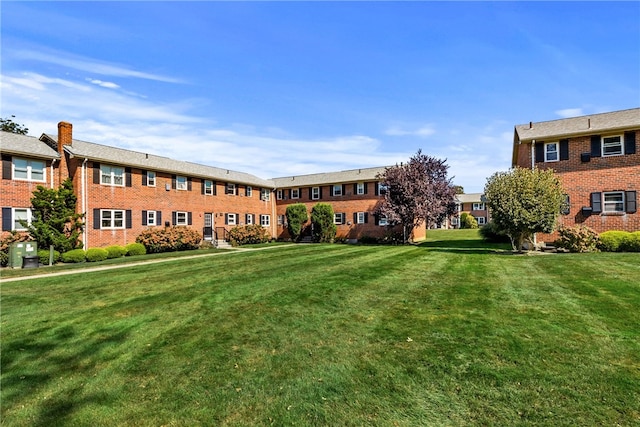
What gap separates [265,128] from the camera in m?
23.8

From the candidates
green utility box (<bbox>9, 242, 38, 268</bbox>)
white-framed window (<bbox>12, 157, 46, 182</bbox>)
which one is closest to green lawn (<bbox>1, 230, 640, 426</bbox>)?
green utility box (<bbox>9, 242, 38, 268</bbox>)

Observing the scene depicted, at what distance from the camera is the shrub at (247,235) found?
28125 millimetres

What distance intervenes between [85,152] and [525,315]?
24029 mm

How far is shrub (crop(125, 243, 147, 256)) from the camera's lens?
20109 millimetres

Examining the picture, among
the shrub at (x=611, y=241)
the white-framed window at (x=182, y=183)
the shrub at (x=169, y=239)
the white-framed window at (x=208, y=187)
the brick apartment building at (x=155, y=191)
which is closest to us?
the shrub at (x=611, y=241)

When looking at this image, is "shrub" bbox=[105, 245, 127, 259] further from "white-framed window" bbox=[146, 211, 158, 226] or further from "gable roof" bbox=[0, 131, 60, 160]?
"gable roof" bbox=[0, 131, 60, 160]

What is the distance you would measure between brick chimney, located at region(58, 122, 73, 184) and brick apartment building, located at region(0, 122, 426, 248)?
1.9 inches

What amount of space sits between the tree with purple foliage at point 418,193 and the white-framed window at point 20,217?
23.1 meters

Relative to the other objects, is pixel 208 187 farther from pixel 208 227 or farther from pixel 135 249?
pixel 135 249

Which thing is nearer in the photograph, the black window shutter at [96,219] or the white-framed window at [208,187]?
the black window shutter at [96,219]

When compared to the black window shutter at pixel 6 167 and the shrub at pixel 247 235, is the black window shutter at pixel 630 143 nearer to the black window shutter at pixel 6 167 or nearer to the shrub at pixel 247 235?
the shrub at pixel 247 235

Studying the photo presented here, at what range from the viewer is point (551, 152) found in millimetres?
19484

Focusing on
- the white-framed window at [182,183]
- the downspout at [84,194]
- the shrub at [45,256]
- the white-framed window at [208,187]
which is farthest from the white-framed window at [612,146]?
the shrub at [45,256]

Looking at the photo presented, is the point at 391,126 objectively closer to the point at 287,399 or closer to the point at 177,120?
the point at 177,120
